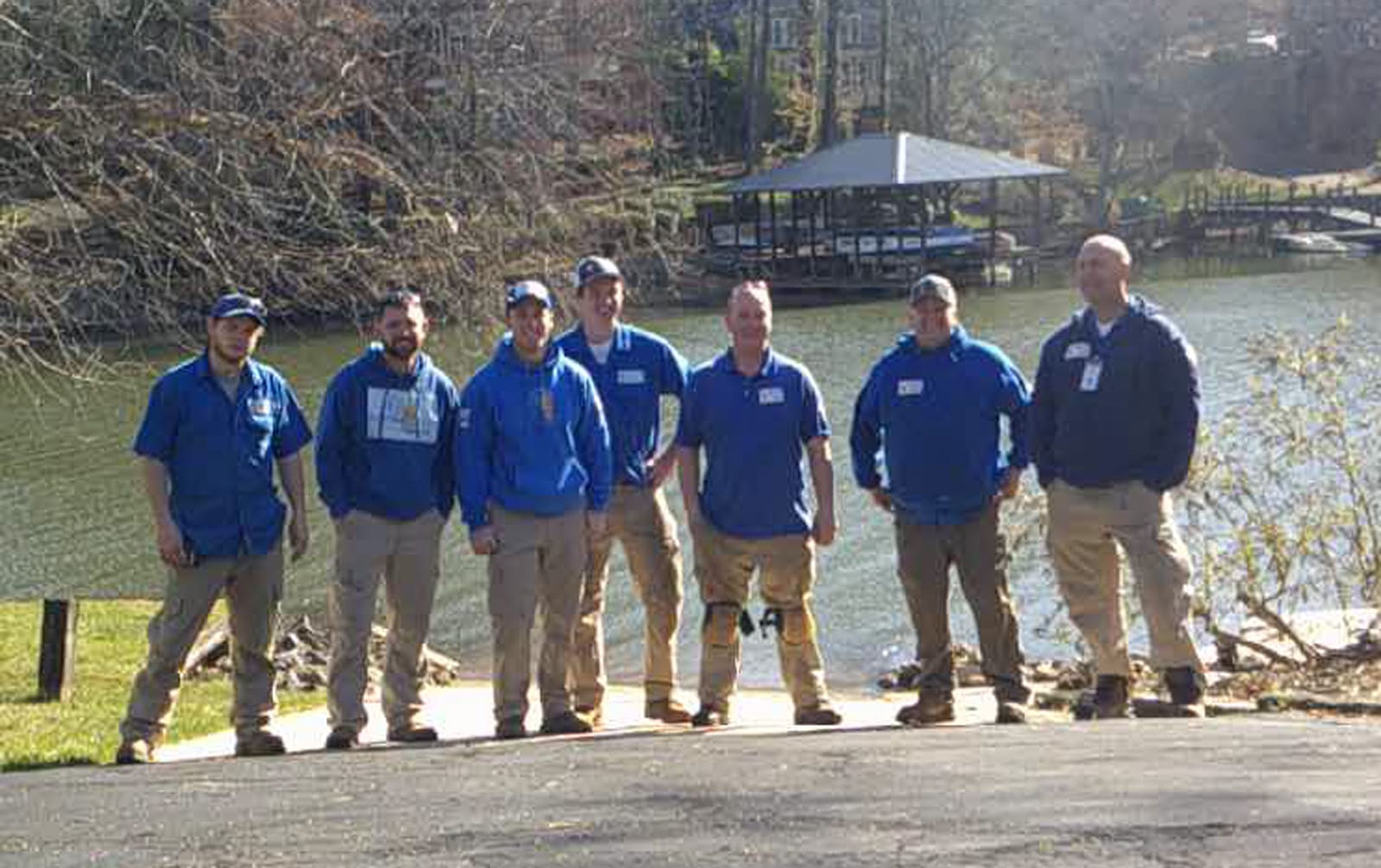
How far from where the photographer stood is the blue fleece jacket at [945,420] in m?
9.30

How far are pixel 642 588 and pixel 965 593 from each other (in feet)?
4.74

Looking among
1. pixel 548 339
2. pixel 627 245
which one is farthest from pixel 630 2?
pixel 548 339

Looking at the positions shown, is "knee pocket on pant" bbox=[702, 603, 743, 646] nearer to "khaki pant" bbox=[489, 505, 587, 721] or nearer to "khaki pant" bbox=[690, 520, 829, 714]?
"khaki pant" bbox=[690, 520, 829, 714]

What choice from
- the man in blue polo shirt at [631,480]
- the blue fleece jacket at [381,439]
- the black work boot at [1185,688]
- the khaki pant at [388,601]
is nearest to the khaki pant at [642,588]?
the man in blue polo shirt at [631,480]

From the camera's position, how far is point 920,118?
71875 mm

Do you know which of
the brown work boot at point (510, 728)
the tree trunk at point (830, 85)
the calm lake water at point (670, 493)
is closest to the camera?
the brown work boot at point (510, 728)

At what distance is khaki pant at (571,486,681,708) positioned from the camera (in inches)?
386

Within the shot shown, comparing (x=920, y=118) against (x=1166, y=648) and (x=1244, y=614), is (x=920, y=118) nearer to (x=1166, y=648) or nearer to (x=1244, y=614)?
(x=1244, y=614)

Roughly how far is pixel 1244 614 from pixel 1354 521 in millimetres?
958

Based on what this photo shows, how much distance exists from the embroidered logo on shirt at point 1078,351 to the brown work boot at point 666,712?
2369 millimetres

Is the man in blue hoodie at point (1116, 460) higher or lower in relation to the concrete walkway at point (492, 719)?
higher

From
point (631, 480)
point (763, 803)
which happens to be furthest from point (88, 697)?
point (763, 803)

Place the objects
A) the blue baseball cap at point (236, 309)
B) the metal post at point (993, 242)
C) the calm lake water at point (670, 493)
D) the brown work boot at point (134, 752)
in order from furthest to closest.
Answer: the metal post at point (993, 242), the calm lake water at point (670, 493), the brown work boot at point (134, 752), the blue baseball cap at point (236, 309)

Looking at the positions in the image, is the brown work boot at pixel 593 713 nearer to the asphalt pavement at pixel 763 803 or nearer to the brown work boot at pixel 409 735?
the brown work boot at pixel 409 735
